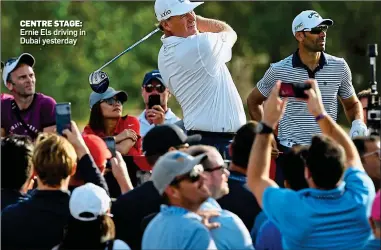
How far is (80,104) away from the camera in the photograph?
19000mm

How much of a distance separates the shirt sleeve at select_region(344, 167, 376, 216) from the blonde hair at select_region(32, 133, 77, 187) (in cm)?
148

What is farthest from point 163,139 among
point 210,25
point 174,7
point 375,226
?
point 210,25

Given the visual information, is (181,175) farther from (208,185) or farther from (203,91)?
(203,91)

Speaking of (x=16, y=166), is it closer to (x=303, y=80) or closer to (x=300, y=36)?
(x=303, y=80)

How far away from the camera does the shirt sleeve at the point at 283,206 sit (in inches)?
235

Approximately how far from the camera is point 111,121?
9.49m

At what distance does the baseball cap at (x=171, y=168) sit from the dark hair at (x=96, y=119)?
3.49 meters

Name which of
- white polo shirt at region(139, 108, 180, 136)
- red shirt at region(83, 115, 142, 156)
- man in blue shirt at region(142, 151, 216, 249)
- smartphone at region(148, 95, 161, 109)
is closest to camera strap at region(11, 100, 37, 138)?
Result: red shirt at region(83, 115, 142, 156)

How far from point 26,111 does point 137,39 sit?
11.5 metres

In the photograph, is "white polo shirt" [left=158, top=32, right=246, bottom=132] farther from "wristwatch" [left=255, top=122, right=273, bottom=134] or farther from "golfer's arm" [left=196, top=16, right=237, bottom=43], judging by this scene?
"wristwatch" [left=255, top=122, right=273, bottom=134]

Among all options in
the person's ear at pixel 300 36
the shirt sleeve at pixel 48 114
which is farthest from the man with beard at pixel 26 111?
the person's ear at pixel 300 36

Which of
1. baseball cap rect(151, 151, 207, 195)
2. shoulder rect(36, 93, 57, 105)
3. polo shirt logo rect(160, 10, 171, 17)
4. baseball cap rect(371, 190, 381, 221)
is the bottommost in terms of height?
baseball cap rect(371, 190, 381, 221)

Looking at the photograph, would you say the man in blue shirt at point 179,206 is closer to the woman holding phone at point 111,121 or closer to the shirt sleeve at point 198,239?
the shirt sleeve at point 198,239

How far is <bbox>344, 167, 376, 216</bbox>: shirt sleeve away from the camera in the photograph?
20.0ft
